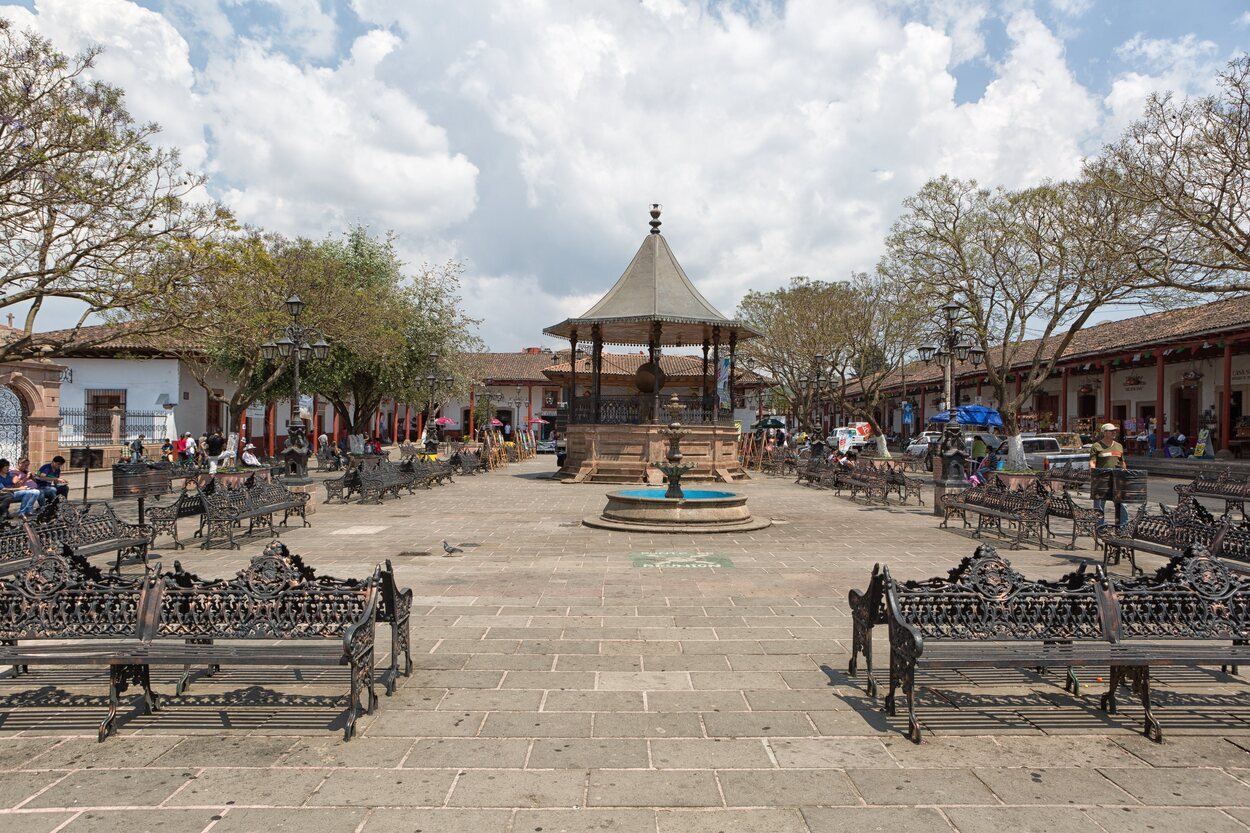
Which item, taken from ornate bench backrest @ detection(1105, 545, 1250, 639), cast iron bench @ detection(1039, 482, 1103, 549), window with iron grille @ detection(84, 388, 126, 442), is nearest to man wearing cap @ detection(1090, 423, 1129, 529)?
cast iron bench @ detection(1039, 482, 1103, 549)

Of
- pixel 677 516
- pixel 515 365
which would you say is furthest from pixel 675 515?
pixel 515 365

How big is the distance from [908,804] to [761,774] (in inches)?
25.5

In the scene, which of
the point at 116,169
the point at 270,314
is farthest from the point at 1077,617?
the point at 270,314

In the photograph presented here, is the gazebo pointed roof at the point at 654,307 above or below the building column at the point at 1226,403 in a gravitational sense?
above

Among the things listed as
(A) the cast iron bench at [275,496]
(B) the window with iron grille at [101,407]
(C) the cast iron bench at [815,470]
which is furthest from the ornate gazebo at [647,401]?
(B) the window with iron grille at [101,407]

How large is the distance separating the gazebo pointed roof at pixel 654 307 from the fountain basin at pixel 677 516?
947cm

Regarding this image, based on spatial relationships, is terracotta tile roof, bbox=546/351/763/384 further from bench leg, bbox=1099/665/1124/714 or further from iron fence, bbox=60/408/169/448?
bench leg, bbox=1099/665/1124/714

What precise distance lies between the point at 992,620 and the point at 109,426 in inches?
1341

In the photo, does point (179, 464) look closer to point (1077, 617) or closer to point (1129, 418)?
point (1077, 617)

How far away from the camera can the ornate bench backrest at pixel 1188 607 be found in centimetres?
435

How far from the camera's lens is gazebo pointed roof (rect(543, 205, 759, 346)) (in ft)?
72.3

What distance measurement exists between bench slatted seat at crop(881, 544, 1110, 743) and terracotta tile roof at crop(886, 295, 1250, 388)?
21.0 meters

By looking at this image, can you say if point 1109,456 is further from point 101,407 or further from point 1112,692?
point 101,407

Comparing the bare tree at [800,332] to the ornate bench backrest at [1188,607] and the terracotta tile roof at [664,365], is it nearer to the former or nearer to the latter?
the terracotta tile roof at [664,365]
